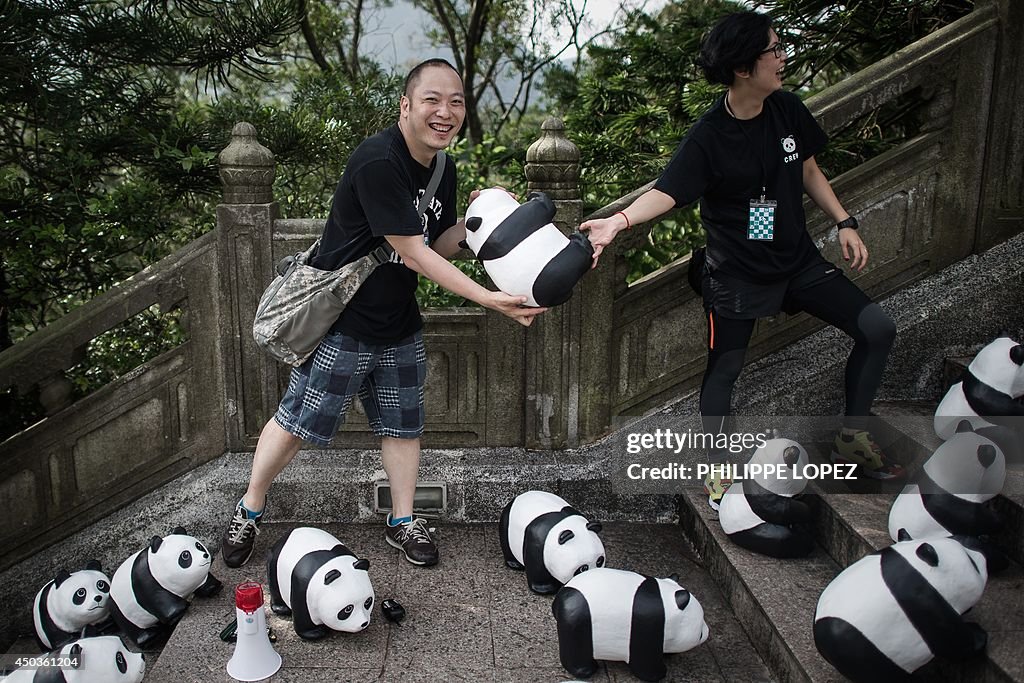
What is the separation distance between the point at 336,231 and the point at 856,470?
2560 millimetres

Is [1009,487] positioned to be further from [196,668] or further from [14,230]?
[14,230]

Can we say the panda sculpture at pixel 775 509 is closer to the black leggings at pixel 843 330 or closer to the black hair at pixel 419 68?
the black leggings at pixel 843 330

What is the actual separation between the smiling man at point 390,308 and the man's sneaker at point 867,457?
5.44 feet

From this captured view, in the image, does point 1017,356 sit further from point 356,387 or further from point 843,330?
point 356,387

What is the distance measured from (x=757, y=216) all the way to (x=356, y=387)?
1.87m

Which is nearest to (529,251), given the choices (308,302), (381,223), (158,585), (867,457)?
(381,223)

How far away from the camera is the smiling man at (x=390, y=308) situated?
11.2 ft

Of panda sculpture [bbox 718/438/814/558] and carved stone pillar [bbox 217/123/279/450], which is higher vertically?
carved stone pillar [bbox 217/123/279/450]

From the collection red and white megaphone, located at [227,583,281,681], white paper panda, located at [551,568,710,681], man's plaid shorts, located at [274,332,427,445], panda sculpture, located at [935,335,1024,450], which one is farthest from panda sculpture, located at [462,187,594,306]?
panda sculpture, located at [935,335,1024,450]

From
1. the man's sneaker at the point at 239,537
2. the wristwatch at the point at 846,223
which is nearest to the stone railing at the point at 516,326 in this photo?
the wristwatch at the point at 846,223

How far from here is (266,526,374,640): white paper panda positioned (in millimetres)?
3330

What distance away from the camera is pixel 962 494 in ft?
10.3

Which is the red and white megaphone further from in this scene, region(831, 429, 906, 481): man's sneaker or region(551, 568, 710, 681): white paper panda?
region(831, 429, 906, 481): man's sneaker

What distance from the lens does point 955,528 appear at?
10.3 ft
